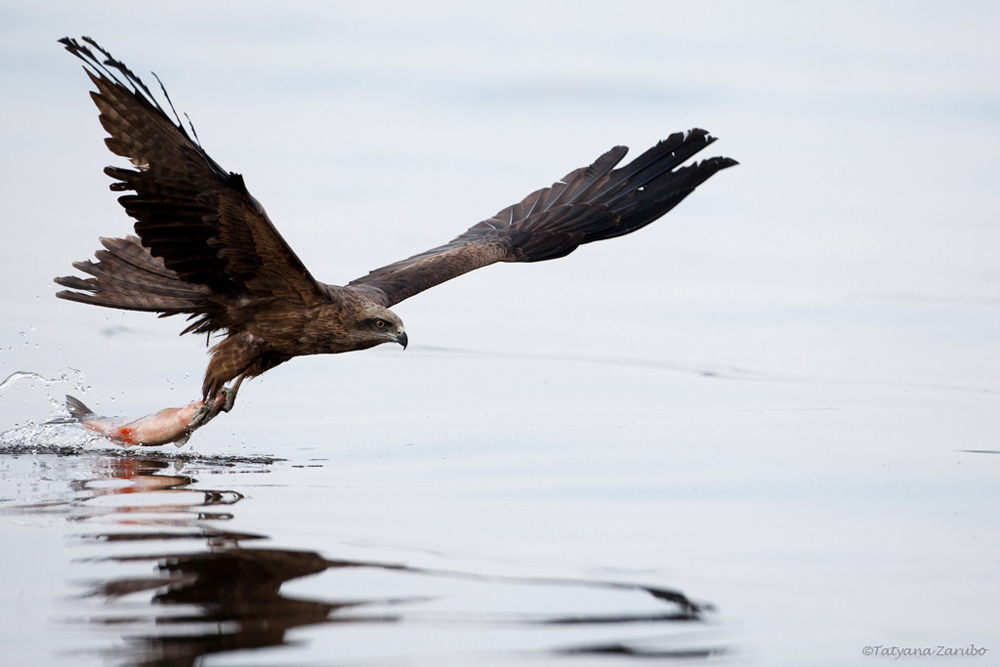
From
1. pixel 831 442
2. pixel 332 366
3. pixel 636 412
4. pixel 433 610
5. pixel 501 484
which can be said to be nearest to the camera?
pixel 433 610

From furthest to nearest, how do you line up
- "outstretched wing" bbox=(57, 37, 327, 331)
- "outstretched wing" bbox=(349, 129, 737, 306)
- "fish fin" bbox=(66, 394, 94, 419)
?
"outstretched wing" bbox=(349, 129, 737, 306), "fish fin" bbox=(66, 394, 94, 419), "outstretched wing" bbox=(57, 37, 327, 331)

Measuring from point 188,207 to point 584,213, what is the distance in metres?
3.96

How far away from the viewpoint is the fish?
7789mm

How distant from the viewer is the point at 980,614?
506cm

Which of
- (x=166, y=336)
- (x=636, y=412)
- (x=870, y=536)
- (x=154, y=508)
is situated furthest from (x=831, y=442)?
(x=166, y=336)

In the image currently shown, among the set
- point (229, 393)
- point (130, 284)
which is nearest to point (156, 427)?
point (229, 393)

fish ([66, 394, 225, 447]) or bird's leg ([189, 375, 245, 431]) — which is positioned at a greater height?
bird's leg ([189, 375, 245, 431])

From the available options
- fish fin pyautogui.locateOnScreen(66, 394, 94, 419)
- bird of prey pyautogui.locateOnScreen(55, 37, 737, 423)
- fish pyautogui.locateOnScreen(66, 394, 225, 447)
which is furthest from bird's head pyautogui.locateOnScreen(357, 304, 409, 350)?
fish fin pyautogui.locateOnScreen(66, 394, 94, 419)

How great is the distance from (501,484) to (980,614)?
8.79ft

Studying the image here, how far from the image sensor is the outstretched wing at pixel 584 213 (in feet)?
30.9

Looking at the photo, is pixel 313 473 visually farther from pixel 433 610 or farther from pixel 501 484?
pixel 433 610

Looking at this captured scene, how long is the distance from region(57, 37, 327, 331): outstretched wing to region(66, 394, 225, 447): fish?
2.29 feet

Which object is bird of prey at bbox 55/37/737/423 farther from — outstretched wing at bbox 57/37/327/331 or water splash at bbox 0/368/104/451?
water splash at bbox 0/368/104/451

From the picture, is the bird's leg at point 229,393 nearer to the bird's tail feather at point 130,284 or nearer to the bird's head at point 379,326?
the bird's tail feather at point 130,284
